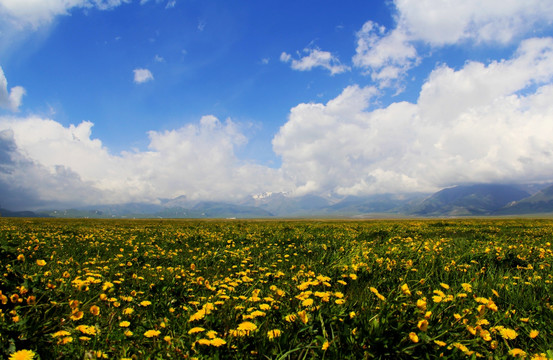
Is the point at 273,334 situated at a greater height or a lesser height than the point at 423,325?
lesser

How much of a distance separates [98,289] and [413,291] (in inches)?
213

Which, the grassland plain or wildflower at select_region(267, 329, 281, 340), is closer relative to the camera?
the grassland plain

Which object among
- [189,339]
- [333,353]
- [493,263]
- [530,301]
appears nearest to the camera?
[333,353]

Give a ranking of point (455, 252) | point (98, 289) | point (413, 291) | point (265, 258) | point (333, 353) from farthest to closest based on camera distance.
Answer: point (265, 258), point (455, 252), point (98, 289), point (413, 291), point (333, 353)

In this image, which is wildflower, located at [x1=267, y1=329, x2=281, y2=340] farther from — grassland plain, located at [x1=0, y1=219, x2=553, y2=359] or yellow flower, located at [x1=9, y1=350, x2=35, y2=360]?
yellow flower, located at [x1=9, y1=350, x2=35, y2=360]

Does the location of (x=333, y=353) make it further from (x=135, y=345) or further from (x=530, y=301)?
(x=530, y=301)

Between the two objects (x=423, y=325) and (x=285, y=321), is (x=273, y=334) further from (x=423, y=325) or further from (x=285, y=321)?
(x=423, y=325)

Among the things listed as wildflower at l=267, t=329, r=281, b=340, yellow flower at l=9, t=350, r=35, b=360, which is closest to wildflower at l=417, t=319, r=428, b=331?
wildflower at l=267, t=329, r=281, b=340

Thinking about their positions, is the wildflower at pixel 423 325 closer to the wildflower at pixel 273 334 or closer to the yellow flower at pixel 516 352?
the yellow flower at pixel 516 352

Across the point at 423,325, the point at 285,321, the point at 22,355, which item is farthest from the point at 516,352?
the point at 22,355

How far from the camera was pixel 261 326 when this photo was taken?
9.16 feet

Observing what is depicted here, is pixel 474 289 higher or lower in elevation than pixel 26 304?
lower

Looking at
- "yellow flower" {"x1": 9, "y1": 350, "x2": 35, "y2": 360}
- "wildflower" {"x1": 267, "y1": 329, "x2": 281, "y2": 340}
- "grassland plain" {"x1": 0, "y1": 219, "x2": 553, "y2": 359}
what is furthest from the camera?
"wildflower" {"x1": 267, "y1": 329, "x2": 281, "y2": 340}

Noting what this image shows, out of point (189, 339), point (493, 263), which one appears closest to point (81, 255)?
point (189, 339)
